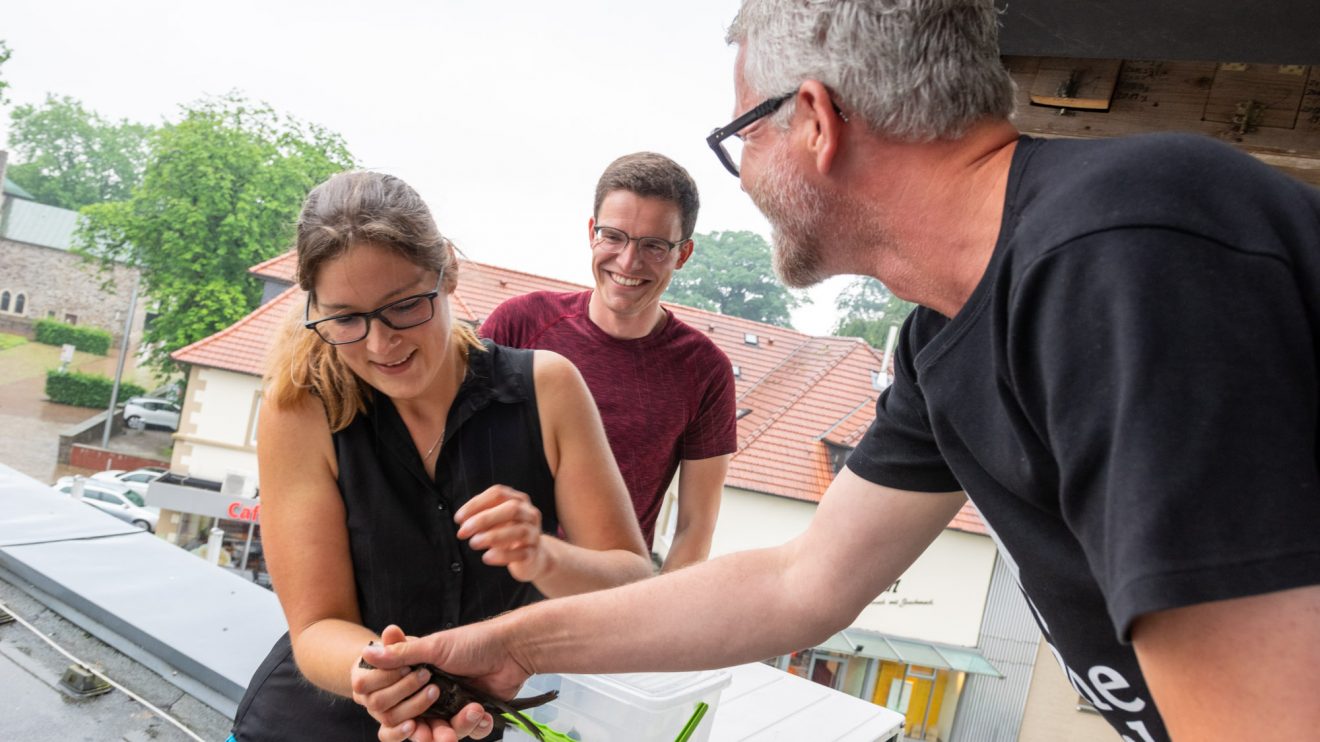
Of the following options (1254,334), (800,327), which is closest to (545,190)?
(800,327)

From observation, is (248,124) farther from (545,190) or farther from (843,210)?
(843,210)

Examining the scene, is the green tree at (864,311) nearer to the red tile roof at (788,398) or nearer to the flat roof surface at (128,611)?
the red tile roof at (788,398)

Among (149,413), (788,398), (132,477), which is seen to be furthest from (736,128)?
(149,413)

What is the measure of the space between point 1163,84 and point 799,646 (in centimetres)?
149

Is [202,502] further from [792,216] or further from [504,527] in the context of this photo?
[792,216]

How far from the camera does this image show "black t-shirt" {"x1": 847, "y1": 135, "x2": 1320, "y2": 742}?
47 cm

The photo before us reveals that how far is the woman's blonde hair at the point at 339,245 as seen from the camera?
1.29 meters

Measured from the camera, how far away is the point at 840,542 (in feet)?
3.69

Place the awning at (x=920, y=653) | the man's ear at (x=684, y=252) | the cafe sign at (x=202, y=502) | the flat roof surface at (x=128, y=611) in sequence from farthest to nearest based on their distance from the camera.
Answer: the cafe sign at (x=202, y=502) → the awning at (x=920, y=653) → the man's ear at (x=684, y=252) → the flat roof surface at (x=128, y=611)

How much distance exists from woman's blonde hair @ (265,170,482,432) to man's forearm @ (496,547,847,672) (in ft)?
1.49

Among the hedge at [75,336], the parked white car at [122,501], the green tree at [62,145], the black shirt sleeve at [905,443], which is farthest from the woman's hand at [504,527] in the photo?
the green tree at [62,145]

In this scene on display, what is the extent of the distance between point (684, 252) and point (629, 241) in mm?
173

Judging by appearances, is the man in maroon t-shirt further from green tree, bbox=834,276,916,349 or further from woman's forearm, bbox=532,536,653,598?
green tree, bbox=834,276,916,349

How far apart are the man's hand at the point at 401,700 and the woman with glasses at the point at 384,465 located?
10cm
